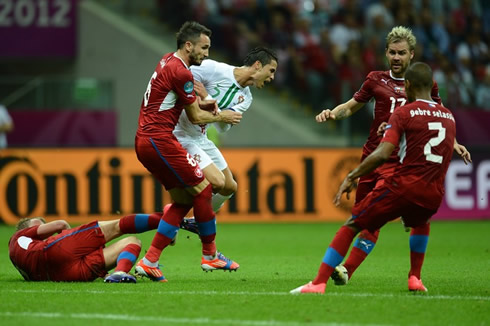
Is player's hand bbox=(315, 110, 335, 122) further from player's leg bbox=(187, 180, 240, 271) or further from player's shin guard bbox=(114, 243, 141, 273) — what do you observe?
player's shin guard bbox=(114, 243, 141, 273)

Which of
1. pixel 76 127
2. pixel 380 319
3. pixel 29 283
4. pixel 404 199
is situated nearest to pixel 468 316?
pixel 380 319

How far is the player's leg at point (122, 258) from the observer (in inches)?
315

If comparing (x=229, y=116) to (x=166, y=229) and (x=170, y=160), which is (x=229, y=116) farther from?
(x=166, y=229)

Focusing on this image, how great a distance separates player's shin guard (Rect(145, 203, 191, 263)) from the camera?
8.20m

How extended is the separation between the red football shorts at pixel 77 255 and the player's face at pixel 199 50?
168 cm

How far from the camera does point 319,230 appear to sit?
1515cm

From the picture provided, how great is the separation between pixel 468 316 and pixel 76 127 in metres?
13.1

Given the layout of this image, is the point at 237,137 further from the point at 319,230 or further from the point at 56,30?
the point at 319,230

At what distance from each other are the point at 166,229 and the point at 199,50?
1.61 m

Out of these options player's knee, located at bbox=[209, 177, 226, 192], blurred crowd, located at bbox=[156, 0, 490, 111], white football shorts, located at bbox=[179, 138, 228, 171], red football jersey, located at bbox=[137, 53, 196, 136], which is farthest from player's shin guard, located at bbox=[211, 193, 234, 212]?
blurred crowd, located at bbox=[156, 0, 490, 111]

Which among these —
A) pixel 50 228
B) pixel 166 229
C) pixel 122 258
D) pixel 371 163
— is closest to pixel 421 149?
pixel 371 163

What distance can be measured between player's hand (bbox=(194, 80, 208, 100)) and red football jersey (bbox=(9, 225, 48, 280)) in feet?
6.53

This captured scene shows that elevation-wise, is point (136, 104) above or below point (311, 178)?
above

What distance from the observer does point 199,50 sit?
27.1 feet
